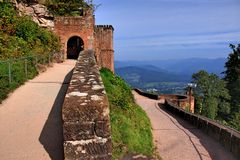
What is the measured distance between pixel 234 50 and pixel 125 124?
5238 cm

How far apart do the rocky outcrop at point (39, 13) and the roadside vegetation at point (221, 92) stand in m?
28.1

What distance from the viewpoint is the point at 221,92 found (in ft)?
175

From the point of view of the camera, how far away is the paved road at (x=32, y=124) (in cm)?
562

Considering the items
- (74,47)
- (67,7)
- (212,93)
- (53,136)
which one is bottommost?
(212,93)

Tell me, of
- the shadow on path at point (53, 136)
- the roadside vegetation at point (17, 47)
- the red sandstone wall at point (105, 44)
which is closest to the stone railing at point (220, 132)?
the shadow on path at point (53, 136)

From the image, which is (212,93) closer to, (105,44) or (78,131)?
(105,44)

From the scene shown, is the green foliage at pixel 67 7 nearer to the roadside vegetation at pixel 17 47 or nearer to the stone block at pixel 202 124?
the roadside vegetation at pixel 17 47

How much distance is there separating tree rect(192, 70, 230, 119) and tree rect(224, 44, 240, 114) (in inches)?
77.7

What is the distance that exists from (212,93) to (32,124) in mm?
49089

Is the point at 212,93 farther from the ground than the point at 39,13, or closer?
closer

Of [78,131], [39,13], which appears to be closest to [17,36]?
[39,13]

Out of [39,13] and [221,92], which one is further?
[221,92]

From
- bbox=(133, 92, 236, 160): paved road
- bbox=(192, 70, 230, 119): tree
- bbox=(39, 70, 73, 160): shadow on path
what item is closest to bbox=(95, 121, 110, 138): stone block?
bbox=(39, 70, 73, 160): shadow on path

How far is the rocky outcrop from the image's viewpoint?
85.8 feet
